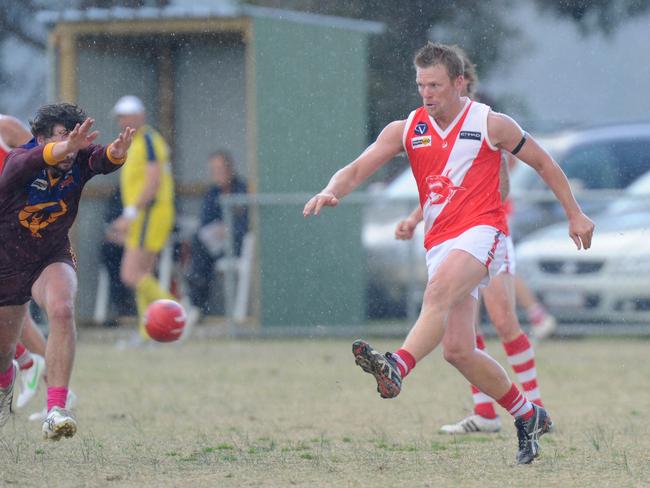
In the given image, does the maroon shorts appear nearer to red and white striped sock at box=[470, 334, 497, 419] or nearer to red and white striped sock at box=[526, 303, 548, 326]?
red and white striped sock at box=[470, 334, 497, 419]

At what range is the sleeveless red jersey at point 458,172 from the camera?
7164 millimetres

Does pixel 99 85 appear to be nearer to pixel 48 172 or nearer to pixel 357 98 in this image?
pixel 357 98

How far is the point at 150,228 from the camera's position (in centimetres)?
1441

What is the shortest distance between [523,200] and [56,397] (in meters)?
8.58

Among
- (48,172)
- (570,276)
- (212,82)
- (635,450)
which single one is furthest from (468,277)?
(212,82)

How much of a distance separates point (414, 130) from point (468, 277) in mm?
800

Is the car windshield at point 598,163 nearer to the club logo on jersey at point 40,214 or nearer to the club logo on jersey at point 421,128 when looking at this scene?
the club logo on jersey at point 421,128

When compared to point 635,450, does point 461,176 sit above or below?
above

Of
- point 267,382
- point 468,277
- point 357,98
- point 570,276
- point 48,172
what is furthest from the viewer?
point 357,98

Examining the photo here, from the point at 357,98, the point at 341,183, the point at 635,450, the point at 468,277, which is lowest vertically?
the point at 635,450

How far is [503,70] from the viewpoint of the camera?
1670 centimetres

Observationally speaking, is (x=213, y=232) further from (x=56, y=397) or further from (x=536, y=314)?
(x=56, y=397)

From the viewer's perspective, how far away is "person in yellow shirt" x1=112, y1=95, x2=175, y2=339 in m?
14.2

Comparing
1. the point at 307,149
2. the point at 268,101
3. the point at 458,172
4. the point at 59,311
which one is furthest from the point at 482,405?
the point at 268,101
